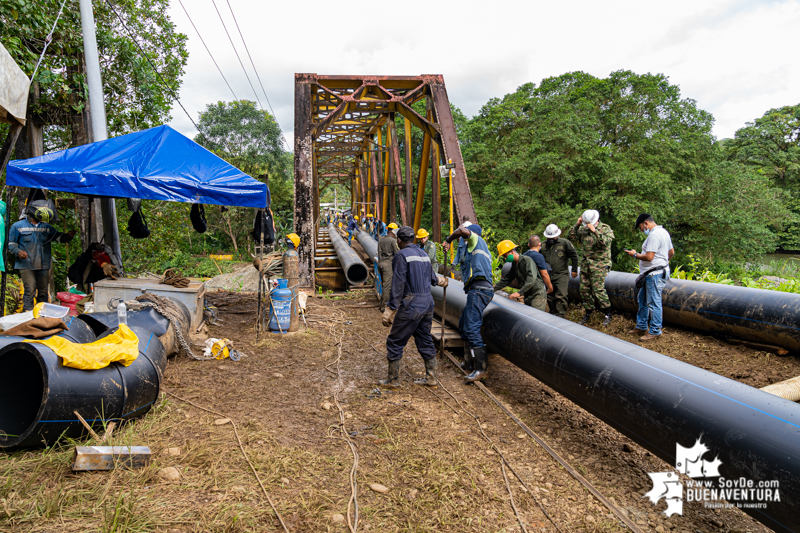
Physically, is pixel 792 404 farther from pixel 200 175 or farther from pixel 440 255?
pixel 440 255

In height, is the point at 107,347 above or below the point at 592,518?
above

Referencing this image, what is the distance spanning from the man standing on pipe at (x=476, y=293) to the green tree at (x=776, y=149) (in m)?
31.8

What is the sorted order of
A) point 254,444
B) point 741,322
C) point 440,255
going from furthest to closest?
point 440,255 → point 741,322 → point 254,444

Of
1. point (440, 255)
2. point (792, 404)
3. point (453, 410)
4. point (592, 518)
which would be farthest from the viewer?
point (440, 255)

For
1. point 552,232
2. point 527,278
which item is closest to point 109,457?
point 527,278

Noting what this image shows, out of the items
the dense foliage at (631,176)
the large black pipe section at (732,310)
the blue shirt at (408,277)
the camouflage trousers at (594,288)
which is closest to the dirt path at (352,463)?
the large black pipe section at (732,310)

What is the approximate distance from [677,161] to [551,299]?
50.1ft

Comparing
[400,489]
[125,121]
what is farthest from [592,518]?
[125,121]

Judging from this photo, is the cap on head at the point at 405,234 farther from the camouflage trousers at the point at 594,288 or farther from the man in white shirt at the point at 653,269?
the camouflage trousers at the point at 594,288

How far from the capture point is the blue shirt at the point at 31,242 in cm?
591

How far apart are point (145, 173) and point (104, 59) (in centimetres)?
598

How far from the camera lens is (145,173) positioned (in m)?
5.34

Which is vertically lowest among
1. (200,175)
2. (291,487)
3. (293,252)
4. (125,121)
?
(291,487)

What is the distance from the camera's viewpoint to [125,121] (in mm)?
9742
